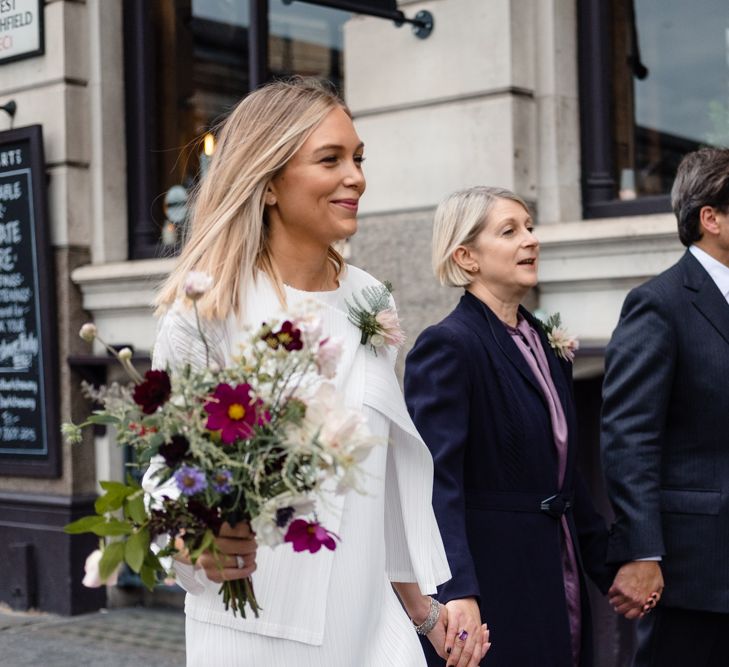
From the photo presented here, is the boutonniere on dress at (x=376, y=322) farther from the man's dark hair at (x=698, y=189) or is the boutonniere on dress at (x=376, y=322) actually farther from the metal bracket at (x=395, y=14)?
the metal bracket at (x=395, y=14)

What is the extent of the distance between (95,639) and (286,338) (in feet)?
19.1

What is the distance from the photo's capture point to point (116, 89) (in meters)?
8.81

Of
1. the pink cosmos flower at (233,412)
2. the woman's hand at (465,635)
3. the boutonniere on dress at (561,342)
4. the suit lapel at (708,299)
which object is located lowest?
the woman's hand at (465,635)

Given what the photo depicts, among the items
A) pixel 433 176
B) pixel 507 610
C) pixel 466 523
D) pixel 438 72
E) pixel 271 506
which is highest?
pixel 438 72

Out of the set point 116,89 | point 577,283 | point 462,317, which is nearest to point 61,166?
point 116,89

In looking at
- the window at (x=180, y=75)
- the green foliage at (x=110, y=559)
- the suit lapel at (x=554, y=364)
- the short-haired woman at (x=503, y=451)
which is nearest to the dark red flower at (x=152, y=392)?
the green foliage at (x=110, y=559)

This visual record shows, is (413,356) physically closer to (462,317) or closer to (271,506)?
(462,317)

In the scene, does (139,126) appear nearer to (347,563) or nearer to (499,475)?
(499,475)

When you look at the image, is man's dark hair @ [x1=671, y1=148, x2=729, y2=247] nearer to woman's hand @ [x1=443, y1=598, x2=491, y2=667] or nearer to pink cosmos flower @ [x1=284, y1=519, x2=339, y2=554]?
woman's hand @ [x1=443, y1=598, x2=491, y2=667]

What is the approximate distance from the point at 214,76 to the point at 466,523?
227 inches

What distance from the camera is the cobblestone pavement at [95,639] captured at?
7.16 metres

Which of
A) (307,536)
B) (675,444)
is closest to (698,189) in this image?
(675,444)

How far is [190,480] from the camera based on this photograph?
2.20 meters

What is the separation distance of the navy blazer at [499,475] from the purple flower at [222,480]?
146cm
